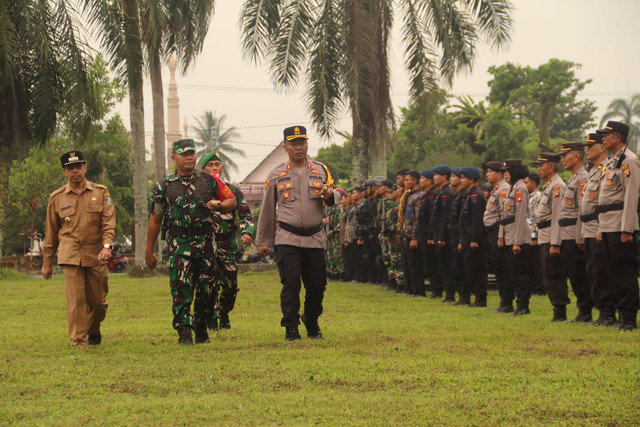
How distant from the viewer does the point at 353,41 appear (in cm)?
2038

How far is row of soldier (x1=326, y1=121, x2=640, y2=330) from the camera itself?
31.8 ft

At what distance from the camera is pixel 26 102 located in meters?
22.2

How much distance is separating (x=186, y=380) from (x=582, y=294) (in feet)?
19.9

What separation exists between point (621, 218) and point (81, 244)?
5.90m

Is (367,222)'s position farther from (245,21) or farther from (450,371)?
(450,371)

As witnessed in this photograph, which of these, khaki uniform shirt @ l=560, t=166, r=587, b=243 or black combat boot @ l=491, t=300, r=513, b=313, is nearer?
khaki uniform shirt @ l=560, t=166, r=587, b=243

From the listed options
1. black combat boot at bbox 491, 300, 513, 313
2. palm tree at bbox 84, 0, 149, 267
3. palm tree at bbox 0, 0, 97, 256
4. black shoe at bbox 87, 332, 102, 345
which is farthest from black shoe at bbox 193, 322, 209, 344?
palm tree at bbox 84, 0, 149, 267

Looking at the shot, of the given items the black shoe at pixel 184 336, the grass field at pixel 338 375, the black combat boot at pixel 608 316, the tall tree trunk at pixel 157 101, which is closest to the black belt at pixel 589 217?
the black combat boot at pixel 608 316

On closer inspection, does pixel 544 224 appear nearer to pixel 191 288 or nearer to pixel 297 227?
pixel 297 227

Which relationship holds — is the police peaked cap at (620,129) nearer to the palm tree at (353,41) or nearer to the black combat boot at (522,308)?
the black combat boot at (522,308)

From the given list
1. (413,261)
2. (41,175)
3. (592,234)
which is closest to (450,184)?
(413,261)

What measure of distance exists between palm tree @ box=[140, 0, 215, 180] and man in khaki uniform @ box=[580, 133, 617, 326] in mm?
15387

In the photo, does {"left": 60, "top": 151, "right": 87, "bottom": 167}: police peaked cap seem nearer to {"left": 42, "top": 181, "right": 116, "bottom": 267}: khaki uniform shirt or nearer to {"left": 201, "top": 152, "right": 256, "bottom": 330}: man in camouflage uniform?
{"left": 42, "top": 181, "right": 116, "bottom": 267}: khaki uniform shirt

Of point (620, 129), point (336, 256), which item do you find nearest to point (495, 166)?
point (620, 129)
